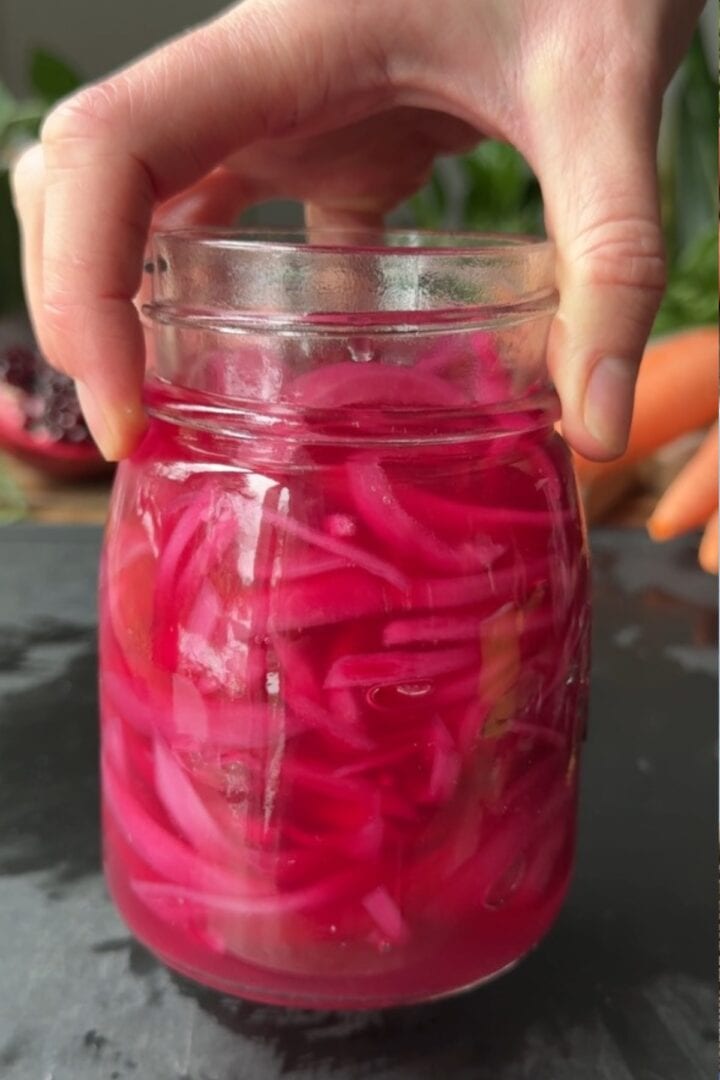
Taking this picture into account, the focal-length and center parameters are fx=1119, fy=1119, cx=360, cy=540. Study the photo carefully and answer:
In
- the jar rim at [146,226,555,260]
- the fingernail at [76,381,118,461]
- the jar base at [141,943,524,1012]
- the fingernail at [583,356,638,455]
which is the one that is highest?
the jar rim at [146,226,555,260]

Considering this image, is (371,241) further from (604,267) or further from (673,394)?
(673,394)

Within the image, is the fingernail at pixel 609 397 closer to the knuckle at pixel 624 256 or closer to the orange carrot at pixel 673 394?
the knuckle at pixel 624 256

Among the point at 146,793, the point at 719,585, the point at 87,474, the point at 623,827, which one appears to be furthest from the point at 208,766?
the point at 87,474

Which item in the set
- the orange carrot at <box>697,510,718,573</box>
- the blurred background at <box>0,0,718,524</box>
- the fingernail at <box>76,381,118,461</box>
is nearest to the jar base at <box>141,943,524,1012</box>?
the fingernail at <box>76,381,118,461</box>

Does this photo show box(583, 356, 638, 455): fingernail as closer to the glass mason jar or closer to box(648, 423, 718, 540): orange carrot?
the glass mason jar

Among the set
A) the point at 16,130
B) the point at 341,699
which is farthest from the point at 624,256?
the point at 16,130

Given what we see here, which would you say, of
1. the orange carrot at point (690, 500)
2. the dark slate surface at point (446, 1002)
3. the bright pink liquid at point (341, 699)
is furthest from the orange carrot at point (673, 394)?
the bright pink liquid at point (341, 699)
